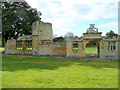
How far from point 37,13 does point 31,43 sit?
10.0m

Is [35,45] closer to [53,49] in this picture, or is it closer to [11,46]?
[53,49]

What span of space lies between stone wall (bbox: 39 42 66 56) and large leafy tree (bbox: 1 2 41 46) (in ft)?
29.4

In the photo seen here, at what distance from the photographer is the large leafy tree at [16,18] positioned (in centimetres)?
3156

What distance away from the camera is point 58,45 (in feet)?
81.2

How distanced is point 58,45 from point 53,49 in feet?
3.38

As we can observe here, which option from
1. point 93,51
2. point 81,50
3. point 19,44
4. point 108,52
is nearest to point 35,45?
point 19,44

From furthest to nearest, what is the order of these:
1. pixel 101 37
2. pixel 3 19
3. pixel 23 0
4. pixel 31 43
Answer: pixel 23 0, pixel 3 19, pixel 31 43, pixel 101 37

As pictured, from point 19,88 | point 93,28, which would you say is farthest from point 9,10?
point 19,88

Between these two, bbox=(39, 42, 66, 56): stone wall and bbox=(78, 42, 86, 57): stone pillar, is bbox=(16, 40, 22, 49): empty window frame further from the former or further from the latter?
bbox=(78, 42, 86, 57): stone pillar

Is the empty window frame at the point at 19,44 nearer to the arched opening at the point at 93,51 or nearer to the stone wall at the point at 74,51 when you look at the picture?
the stone wall at the point at 74,51

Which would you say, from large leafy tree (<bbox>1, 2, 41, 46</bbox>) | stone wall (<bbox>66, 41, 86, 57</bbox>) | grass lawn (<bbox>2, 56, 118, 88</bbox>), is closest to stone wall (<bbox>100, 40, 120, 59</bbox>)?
stone wall (<bbox>66, 41, 86, 57</bbox>)

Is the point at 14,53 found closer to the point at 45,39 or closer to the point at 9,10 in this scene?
the point at 45,39

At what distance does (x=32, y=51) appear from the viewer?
2712cm

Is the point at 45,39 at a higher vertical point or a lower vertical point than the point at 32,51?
higher
